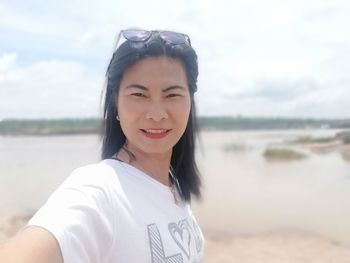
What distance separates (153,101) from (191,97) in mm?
245

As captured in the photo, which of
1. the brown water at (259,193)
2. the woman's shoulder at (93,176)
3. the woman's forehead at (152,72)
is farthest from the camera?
the brown water at (259,193)

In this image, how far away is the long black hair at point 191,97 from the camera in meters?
1.20

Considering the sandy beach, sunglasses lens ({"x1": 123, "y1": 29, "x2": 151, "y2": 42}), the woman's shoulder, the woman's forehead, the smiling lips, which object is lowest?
the sandy beach

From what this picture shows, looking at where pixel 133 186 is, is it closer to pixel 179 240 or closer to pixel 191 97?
pixel 179 240

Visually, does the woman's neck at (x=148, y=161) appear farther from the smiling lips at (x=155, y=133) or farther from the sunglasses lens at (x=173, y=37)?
the sunglasses lens at (x=173, y=37)

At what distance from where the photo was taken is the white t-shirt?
86 centimetres

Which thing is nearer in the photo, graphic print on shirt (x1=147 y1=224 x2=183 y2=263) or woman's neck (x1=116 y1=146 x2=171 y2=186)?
graphic print on shirt (x1=147 y1=224 x2=183 y2=263)

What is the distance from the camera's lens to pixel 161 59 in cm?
121

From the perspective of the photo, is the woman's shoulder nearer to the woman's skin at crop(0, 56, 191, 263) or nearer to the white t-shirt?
the white t-shirt

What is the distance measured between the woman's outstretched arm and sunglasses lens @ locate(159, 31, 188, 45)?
656 millimetres

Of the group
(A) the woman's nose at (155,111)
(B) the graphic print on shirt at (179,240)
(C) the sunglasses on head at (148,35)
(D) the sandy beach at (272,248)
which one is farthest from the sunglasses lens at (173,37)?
(D) the sandy beach at (272,248)

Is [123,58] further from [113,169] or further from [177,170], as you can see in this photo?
[177,170]

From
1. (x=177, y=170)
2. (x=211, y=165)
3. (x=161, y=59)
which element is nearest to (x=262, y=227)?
(x=177, y=170)

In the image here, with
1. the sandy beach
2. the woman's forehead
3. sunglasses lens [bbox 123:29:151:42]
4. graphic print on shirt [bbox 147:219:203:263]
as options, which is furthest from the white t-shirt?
the sandy beach
